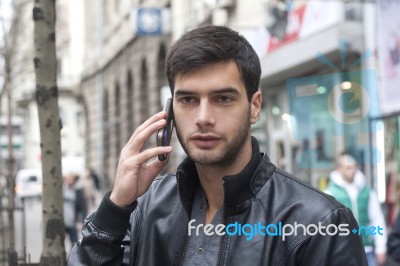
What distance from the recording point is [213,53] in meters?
2.25

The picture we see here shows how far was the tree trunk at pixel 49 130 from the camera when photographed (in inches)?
159

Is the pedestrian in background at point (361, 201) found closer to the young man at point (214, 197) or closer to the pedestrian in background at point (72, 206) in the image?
the young man at point (214, 197)

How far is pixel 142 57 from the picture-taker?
26.3 m

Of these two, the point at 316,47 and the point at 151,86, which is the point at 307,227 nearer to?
the point at 316,47

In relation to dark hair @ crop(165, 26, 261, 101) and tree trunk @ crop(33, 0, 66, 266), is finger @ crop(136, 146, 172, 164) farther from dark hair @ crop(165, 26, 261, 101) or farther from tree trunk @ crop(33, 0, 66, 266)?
tree trunk @ crop(33, 0, 66, 266)

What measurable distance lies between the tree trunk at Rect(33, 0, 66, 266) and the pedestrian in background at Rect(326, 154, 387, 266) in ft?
9.77

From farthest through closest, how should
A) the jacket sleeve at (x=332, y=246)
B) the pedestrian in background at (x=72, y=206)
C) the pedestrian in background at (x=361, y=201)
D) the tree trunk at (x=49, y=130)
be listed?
1. the pedestrian in background at (x=72, y=206)
2. the pedestrian in background at (x=361, y=201)
3. the tree trunk at (x=49, y=130)
4. the jacket sleeve at (x=332, y=246)

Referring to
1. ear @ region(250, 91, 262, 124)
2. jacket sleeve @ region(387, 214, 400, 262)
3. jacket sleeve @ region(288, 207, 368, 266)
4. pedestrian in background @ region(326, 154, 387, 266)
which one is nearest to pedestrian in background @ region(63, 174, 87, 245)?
pedestrian in background @ region(326, 154, 387, 266)

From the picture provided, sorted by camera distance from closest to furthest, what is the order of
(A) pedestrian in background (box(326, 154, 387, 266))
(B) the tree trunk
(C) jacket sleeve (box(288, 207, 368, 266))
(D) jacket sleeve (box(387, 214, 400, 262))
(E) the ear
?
(C) jacket sleeve (box(288, 207, 368, 266)) < (E) the ear < (B) the tree trunk < (D) jacket sleeve (box(387, 214, 400, 262)) < (A) pedestrian in background (box(326, 154, 387, 266))

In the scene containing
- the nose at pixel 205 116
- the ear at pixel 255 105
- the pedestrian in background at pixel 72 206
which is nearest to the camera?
the nose at pixel 205 116

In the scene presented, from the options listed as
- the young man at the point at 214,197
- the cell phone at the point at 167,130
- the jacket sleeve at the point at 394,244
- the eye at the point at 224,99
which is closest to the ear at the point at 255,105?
the young man at the point at 214,197

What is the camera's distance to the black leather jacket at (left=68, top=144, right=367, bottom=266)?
2.13 m

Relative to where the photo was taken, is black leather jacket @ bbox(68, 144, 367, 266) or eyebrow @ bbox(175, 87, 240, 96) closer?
black leather jacket @ bbox(68, 144, 367, 266)

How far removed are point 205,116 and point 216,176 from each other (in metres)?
0.23
